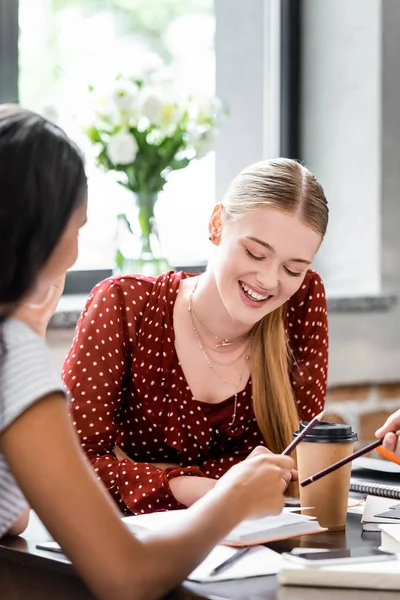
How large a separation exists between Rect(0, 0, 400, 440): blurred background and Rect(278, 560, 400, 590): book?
1557 millimetres

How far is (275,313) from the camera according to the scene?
1.79 meters

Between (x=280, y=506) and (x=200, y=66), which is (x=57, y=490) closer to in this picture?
(x=280, y=506)

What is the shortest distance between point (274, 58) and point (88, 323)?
5.09 ft

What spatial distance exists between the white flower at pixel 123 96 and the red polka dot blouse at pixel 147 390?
27.1 inches

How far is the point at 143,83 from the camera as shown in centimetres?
247

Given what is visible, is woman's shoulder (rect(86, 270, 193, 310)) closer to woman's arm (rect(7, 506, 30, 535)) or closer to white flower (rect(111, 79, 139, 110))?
woman's arm (rect(7, 506, 30, 535))

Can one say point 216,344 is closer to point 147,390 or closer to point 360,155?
point 147,390

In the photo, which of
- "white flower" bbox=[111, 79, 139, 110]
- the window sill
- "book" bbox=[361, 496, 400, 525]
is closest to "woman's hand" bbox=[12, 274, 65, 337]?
"book" bbox=[361, 496, 400, 525]

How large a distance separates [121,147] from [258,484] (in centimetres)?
140

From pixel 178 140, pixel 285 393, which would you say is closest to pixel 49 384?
pixel 285 393

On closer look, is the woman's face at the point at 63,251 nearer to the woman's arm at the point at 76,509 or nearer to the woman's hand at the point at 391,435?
the woman's arm at the point at 76,509

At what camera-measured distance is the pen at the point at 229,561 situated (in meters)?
1.08

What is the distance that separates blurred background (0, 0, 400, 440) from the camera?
2.63 metres

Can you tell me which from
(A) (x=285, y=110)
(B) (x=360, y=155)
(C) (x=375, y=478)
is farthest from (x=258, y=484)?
(A) (x=285, y=110)
